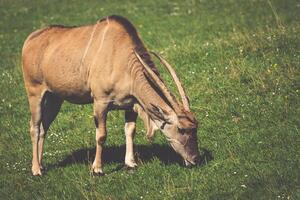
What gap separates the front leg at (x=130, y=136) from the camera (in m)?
11.5

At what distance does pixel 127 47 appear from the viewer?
1112 cm

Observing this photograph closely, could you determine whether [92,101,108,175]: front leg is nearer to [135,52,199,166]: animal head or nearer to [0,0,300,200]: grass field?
[0,0,300,200]: grass field

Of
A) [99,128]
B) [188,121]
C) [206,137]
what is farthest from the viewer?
[206,137]

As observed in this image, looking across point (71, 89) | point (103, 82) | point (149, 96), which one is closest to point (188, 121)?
point (149, 96)

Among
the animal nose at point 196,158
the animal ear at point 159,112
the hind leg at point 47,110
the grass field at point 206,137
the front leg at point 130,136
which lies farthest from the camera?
the hind leg at point 47,110

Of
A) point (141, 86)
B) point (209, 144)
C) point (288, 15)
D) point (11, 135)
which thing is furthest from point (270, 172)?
point (288, 15)

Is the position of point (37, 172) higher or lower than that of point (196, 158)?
lower

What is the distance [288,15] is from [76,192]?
1510 cm

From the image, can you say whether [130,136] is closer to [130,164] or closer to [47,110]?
[130,164]

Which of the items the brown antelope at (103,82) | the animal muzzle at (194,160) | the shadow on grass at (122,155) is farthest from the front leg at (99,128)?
the animal muzzle at (194,160)

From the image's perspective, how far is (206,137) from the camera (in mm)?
12039

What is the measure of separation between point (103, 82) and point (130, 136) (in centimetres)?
140

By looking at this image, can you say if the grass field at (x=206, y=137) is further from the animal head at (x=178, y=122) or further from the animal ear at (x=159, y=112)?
the animal ear at (x=159, y=112)

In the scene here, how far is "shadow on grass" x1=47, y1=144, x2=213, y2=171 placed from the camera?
11.3 m
